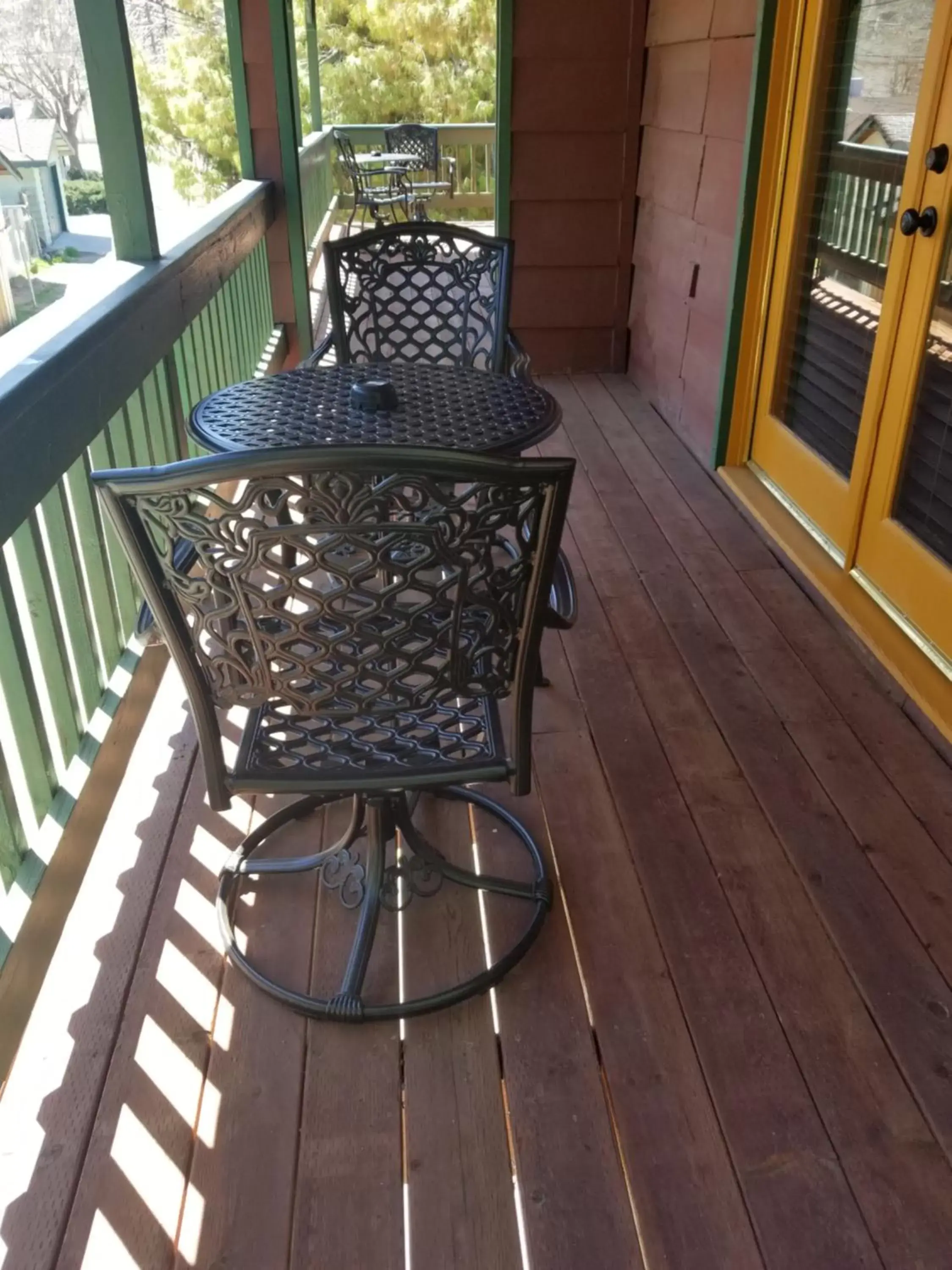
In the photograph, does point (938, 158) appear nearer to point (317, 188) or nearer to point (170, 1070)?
point (170, 1070)

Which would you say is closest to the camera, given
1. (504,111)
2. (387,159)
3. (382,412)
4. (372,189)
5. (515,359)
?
(382,412)

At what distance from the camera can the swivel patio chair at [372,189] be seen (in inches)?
360

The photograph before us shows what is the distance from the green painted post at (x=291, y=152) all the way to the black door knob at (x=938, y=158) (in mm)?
2763

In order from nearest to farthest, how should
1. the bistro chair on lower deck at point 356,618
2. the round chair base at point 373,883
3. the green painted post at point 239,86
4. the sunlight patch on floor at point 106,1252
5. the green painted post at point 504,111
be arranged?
1. the bistro chair on lower deck at point 356,618
2. the sunlight patch on floor at point 106,1252
3. the round chair base at point 373,883
4. the green painted post at point 239,86
5. the green painted post at point 504,111

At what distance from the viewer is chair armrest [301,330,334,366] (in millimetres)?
2484

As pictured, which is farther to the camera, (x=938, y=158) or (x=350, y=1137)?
(x=938, y=158)

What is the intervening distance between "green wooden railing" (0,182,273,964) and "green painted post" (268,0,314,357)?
1.56 m

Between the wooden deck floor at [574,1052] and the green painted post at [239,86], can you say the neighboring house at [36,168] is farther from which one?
the green painted post at [239,86]

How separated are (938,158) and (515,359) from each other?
107 centimetres

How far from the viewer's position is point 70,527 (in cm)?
194

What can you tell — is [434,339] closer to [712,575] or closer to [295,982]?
[712,575]

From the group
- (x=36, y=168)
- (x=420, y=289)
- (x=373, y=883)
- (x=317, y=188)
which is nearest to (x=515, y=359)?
(x=420, y=289)

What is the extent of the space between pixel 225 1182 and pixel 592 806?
0.97m

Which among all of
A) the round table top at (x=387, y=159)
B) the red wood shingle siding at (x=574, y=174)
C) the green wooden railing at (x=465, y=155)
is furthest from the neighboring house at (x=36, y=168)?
the green wooden railing at (x=465, y=155)
